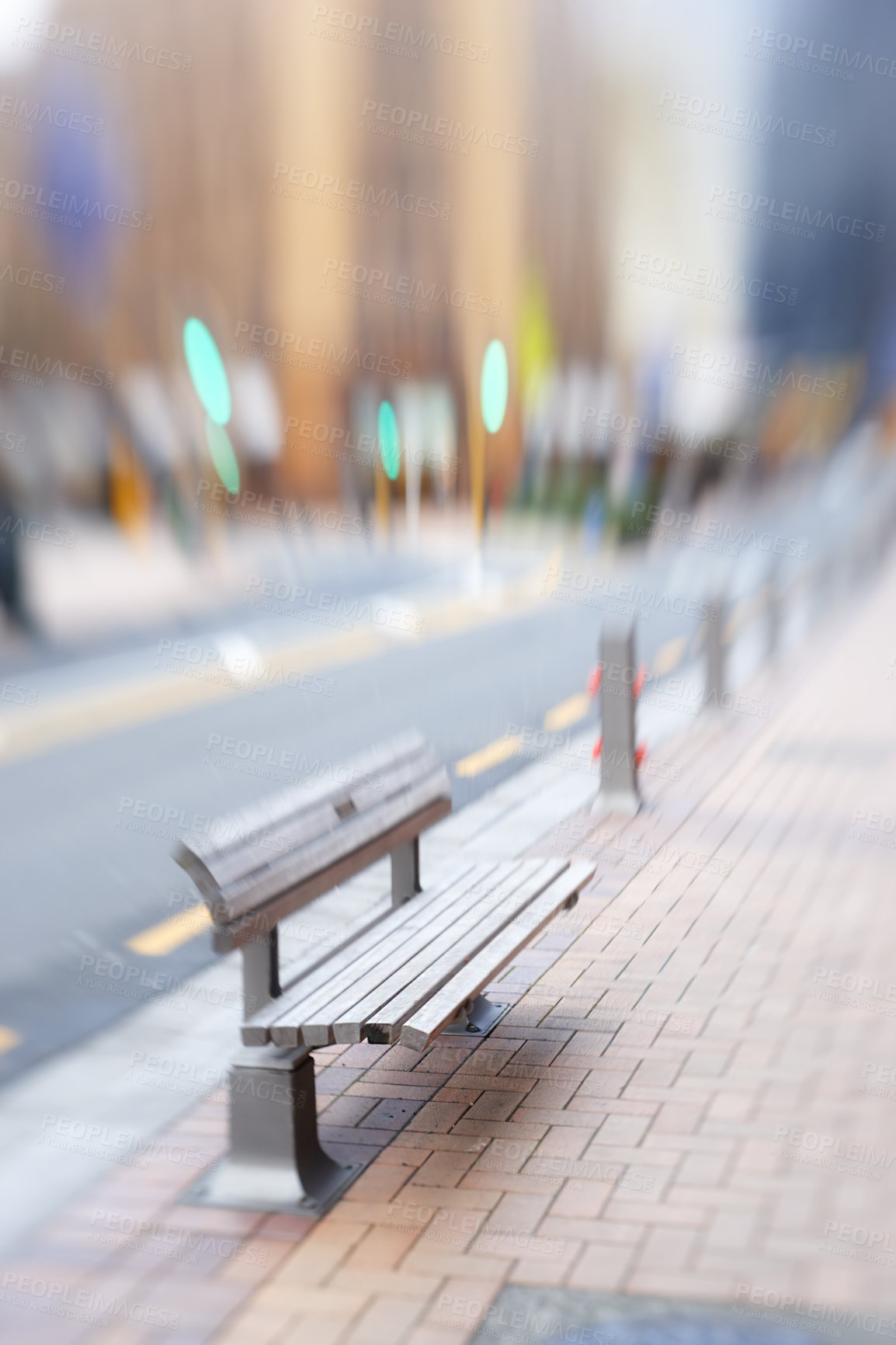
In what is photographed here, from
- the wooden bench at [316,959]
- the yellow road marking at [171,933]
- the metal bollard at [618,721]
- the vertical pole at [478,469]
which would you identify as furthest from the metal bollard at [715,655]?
the vertical pole at [478,469]

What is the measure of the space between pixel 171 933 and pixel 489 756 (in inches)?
133

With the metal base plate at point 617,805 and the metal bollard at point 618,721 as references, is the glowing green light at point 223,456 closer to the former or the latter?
the metal bollard at point 618,721

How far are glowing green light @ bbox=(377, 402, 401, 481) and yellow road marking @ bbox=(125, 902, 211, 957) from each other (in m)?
2.24

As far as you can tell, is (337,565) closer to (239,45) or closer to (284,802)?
(284,802)

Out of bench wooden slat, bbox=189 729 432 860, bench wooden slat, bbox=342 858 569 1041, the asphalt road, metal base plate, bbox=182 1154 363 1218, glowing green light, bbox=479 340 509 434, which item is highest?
glowing green light, bbox=479 340 509 434

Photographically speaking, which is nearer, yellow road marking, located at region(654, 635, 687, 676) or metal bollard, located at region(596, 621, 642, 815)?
metal bollard, located at region(596, 621, 642, 815)

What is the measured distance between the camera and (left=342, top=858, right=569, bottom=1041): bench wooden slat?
2.89m

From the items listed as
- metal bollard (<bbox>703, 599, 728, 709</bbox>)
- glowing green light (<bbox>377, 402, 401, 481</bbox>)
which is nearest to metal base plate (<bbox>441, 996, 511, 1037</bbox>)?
glowing green light (<bbox>377, 402, 401, 481</bbox>)

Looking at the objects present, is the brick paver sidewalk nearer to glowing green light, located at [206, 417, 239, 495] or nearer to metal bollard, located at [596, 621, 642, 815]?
metal bollard, located at [596, 621, 642, 815]

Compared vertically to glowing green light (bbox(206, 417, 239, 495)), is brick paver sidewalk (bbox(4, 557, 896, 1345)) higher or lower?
lower

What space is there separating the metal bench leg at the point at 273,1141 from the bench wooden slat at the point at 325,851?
0.32m

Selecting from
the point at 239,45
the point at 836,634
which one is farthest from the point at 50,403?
the point at 836,634

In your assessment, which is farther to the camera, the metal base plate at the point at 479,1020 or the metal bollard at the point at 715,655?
the metal bollard at the point at 715,655

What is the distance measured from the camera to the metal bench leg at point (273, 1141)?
2.93 m
